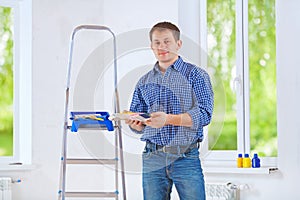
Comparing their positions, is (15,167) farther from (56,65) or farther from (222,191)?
(222,191)

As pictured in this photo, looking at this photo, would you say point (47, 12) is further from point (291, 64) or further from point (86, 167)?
point (291, 64)

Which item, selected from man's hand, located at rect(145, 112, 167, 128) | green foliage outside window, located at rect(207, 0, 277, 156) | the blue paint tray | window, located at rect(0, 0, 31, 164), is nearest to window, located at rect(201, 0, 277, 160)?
green foliage outside window, located at rect(207, 0, 277, 156)

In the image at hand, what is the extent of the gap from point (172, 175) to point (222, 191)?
1053mm

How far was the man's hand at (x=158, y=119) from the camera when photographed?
2.48 metres

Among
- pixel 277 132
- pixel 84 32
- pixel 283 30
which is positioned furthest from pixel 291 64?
pixel 84 32

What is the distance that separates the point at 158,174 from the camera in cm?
257

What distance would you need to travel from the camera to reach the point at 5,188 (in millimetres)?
3568

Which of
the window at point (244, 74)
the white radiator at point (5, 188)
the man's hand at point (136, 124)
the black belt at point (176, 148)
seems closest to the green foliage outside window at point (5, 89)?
the white radiator at point (5, 188)

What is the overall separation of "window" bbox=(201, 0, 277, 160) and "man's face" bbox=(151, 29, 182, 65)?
40.4 inches

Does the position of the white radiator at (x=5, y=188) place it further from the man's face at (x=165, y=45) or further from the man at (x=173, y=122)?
the man's face at (x=165, y=45)

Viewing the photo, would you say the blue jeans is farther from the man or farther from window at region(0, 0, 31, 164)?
window at region(0, 0, 31, 164)

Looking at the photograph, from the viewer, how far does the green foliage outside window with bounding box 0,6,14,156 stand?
3.91 metres

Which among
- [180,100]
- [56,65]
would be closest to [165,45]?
[180,100]

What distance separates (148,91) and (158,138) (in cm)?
23
